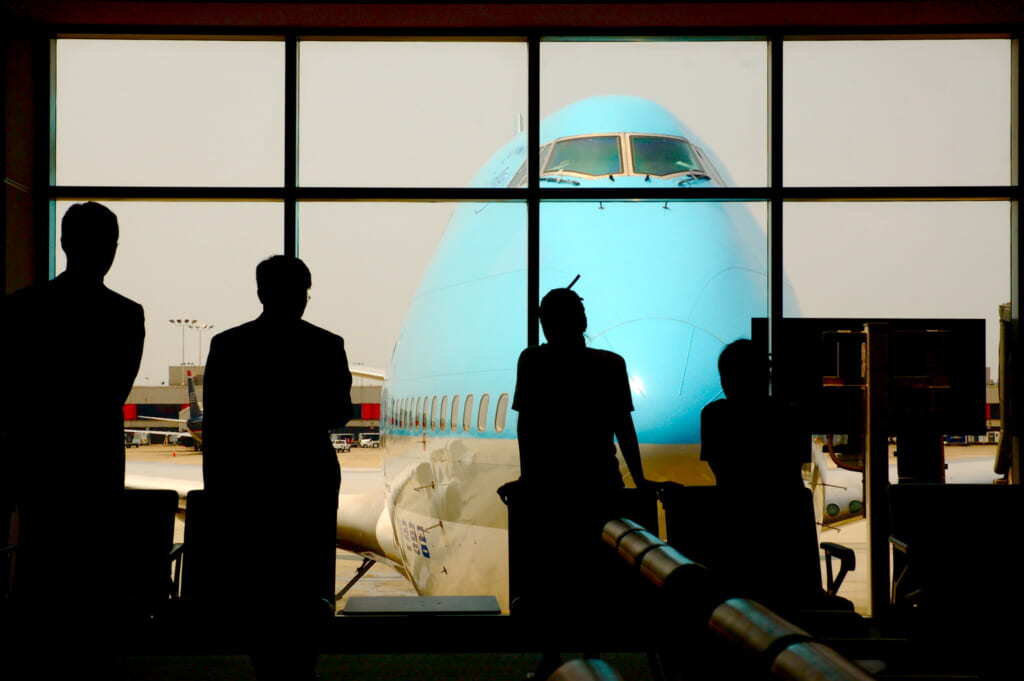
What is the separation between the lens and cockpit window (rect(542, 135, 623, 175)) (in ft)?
16.5

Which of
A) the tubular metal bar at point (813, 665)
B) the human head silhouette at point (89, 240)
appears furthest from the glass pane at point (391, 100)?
the tubular metal bar at point (813, 665)

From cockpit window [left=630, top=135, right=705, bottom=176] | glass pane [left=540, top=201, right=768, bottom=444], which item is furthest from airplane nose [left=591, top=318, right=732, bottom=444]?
cockpit window [left=630, top=135, right=705, bottom=176]

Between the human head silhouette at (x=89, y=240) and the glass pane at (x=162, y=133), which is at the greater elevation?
the glass pane at (x=162, y=133)

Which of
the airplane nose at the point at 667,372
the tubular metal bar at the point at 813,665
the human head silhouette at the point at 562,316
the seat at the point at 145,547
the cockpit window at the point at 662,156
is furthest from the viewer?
the cockpit window at the point at 662,156

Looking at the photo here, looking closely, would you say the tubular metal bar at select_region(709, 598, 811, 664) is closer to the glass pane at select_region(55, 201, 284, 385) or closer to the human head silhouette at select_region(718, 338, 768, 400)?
the human head silhouette at select_region(718, 338, 768, 400)

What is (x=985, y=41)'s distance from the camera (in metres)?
3.93

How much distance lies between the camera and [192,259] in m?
4.07

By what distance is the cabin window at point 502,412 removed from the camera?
179 inches

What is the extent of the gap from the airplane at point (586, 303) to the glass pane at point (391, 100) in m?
0.32

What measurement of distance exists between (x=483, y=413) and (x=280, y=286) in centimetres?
266

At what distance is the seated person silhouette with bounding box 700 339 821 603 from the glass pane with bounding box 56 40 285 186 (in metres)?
2.15

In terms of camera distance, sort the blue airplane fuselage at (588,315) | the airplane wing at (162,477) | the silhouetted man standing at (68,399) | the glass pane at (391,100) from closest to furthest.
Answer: the silhouetted man standing at (68,399) < the glass pane at (391,100) < the blue airplane fuselage at (588,315) < the airplane wing at (162,477)

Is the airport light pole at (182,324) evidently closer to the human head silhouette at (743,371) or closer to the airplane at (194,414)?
the airplane at (194,414)

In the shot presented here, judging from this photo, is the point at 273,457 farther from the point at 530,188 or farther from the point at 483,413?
the point at 483,413
